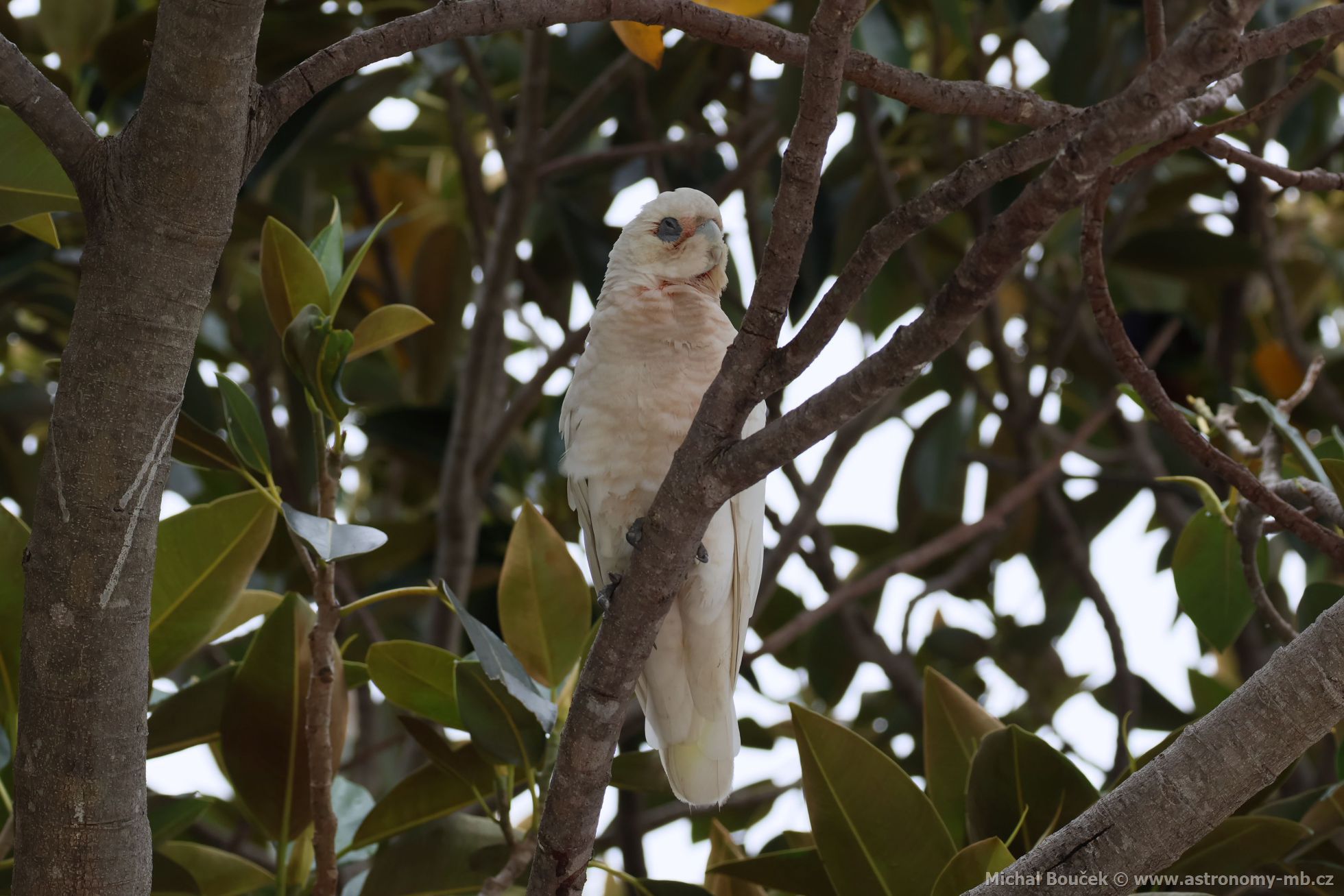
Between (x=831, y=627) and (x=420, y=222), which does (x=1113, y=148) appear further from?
(x=420, y=222)

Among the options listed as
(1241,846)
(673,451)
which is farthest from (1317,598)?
(673,451)

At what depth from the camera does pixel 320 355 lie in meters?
0.94

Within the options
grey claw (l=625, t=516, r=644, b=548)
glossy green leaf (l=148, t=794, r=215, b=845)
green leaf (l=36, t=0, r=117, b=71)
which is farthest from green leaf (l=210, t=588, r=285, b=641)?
green leaf (l=36, t=0, r=117, b=71)

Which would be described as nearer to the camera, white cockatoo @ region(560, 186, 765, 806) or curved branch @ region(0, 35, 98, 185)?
curved branch @ region(0, 35, 98, 185)

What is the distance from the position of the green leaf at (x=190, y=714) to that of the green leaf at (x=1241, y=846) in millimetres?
897

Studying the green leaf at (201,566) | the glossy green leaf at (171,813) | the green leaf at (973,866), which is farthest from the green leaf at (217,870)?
the green leaf at (973,866)

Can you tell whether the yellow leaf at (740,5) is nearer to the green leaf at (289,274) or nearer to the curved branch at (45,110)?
the green leaf at (289,274)

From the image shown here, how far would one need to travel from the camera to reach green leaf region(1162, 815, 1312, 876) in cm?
101

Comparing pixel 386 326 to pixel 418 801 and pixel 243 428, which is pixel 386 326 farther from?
pixel 418 801

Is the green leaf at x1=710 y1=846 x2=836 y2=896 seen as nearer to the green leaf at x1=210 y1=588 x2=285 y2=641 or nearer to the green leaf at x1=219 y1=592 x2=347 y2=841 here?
the green leaf at x1=219 y1=592 x2=347 y2=841

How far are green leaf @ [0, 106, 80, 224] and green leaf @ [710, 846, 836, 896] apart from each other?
79 cm

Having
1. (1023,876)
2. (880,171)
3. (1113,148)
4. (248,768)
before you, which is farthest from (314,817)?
(880,171)

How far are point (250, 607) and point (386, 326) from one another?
0.36 m

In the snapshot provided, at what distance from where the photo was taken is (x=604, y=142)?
2354 mm
